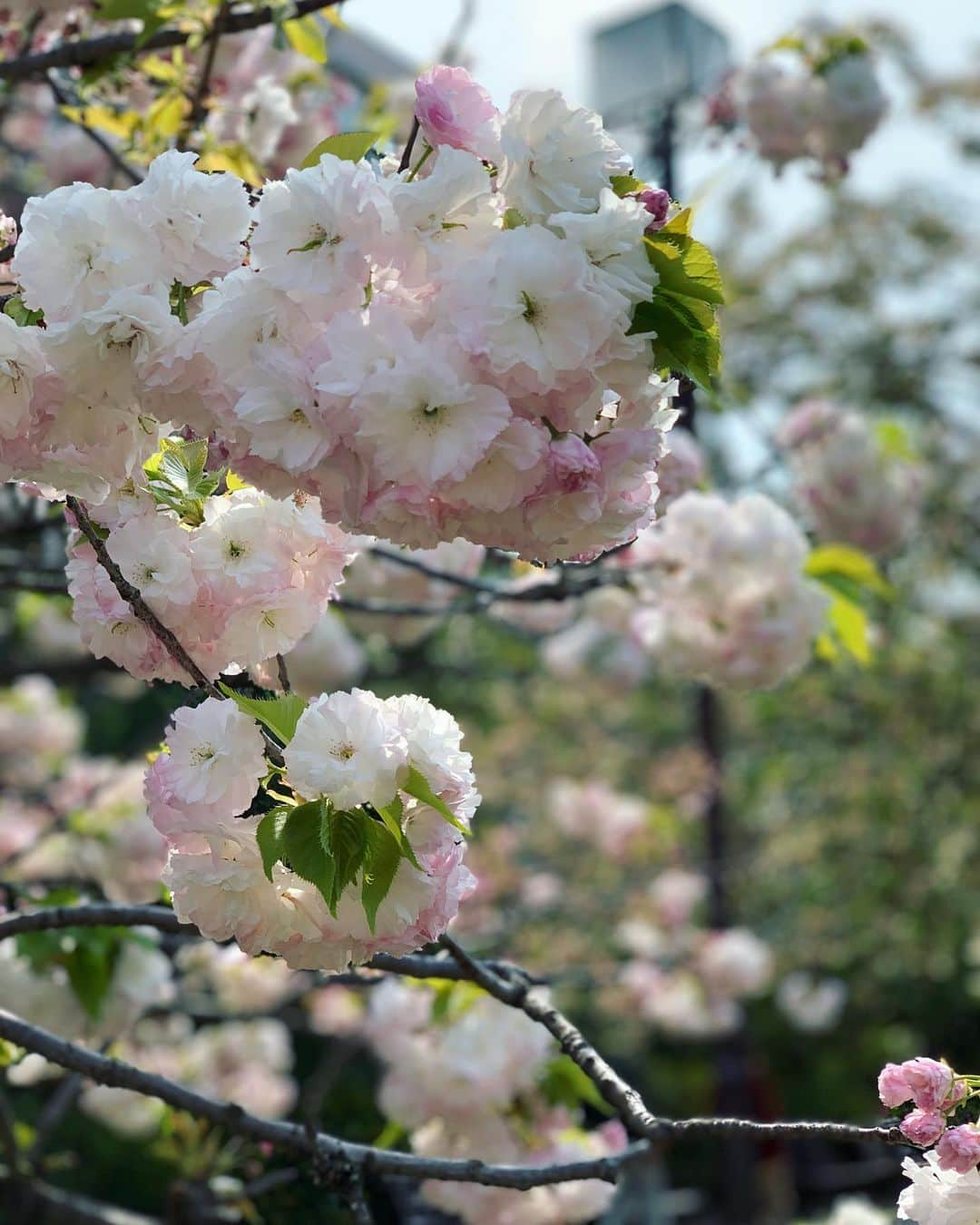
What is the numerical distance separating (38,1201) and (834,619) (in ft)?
6.41

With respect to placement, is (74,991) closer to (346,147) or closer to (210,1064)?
(346,147)

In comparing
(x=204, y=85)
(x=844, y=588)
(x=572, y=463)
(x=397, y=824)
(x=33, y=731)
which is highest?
(x=33, y=731)

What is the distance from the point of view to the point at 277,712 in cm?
110

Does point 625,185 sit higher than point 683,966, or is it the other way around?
point 683,966

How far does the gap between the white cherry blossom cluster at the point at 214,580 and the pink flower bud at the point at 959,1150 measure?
69cm

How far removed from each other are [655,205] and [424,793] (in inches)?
18.2

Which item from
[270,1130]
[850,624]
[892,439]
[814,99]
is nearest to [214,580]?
[270,1130]

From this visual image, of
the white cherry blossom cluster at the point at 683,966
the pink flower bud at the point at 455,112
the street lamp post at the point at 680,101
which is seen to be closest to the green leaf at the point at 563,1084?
the street lamp post at the point at 680,101

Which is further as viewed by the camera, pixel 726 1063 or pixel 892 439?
pixel 726 1063

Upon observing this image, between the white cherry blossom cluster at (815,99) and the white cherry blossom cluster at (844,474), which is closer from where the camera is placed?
the white cherry blossom cluster at (815,99)

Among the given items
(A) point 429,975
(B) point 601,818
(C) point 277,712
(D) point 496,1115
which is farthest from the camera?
(B) point 601,818

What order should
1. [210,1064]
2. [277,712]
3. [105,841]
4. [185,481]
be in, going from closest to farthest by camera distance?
[277,712] < [185,481] < [105,841] < [210,1064]

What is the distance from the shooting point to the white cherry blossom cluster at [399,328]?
0.96 meters

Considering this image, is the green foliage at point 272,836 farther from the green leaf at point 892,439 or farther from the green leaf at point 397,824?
the green leaf at point 892,439
